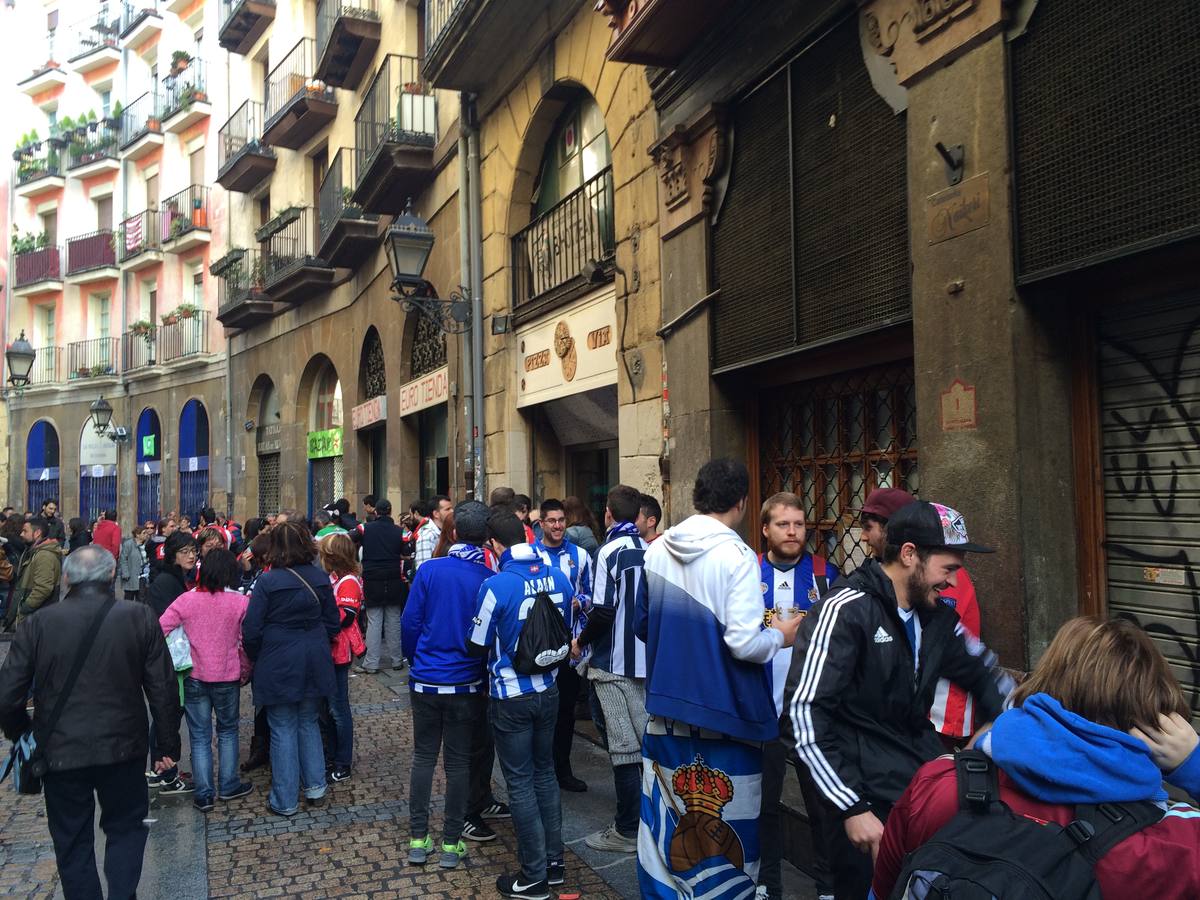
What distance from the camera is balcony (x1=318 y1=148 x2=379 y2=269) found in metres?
18.0

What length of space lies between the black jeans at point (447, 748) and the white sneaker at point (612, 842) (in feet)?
2.40

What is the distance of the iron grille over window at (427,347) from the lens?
15828 mm

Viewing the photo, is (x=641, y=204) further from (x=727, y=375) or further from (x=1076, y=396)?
(x=1076, y=396)

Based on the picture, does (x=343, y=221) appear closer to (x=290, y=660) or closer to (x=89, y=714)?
(x=290, y=660)

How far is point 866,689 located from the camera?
9.62 ft

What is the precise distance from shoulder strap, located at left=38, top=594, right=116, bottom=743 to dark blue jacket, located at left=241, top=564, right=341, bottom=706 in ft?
5.57

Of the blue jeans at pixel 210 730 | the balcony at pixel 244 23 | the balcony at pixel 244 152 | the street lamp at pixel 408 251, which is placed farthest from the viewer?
the balcony at pixel 244 23

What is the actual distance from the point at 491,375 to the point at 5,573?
6.72 meters

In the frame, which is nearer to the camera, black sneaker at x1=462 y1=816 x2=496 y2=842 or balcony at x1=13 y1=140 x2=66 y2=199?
black sneaker at x1=462 y1=816 x2=496 y2=842

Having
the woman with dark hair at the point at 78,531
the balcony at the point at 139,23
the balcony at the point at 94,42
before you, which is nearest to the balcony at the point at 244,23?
the balcony at the point at 139,23

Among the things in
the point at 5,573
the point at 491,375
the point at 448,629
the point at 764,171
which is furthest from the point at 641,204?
the point at 5,573

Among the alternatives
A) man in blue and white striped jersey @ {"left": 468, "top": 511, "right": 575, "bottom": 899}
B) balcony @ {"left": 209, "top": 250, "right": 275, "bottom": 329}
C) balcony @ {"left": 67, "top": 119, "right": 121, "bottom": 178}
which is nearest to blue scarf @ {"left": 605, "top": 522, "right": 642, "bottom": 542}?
man in blue and white striped jersey @ {"left": 468, "top": 511, "right": 575, "bottom": 899}

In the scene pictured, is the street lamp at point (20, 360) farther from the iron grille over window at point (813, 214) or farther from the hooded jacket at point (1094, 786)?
the hooded jacket at point (1094, 786)

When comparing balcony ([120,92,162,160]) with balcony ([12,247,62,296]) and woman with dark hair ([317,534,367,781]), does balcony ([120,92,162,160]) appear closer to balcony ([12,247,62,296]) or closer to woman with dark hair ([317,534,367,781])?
balcony ([12,247,62,296])
